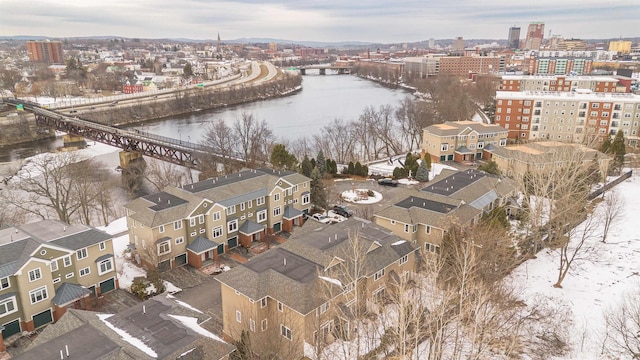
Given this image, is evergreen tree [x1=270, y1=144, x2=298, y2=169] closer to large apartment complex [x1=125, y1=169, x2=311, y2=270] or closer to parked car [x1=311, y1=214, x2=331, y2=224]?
large apartment complex [x1=125, y1=169, x2=311, y2=270]

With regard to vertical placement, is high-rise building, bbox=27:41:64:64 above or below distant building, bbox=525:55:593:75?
above

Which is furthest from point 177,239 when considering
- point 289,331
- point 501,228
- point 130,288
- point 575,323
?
point 575,323

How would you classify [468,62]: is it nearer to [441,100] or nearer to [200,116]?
[441,100]

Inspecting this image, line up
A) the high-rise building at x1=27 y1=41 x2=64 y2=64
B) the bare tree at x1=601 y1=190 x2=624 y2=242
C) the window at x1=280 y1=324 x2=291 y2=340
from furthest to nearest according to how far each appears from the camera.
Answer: the high-rise building at x1=27 y1=41 x2=64 y2=64 < the bare tree at x1=601 y1=190 x2=624 y2=242 < the window at x1=280 y1=324 x2=291 y2=340

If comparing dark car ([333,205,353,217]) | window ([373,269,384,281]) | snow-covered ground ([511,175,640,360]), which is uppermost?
window ([373,269,384,281])

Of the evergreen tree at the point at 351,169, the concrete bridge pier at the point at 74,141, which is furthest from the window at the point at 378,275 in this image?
the concrete bridge pier at the point at 74,141

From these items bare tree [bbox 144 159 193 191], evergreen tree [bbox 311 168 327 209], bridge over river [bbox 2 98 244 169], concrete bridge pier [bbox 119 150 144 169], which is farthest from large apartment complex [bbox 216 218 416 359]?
concrete bridge pier [bbox 119 150 144 169]

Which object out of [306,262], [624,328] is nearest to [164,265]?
[306,262]

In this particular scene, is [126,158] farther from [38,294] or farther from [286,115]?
[286,115]
